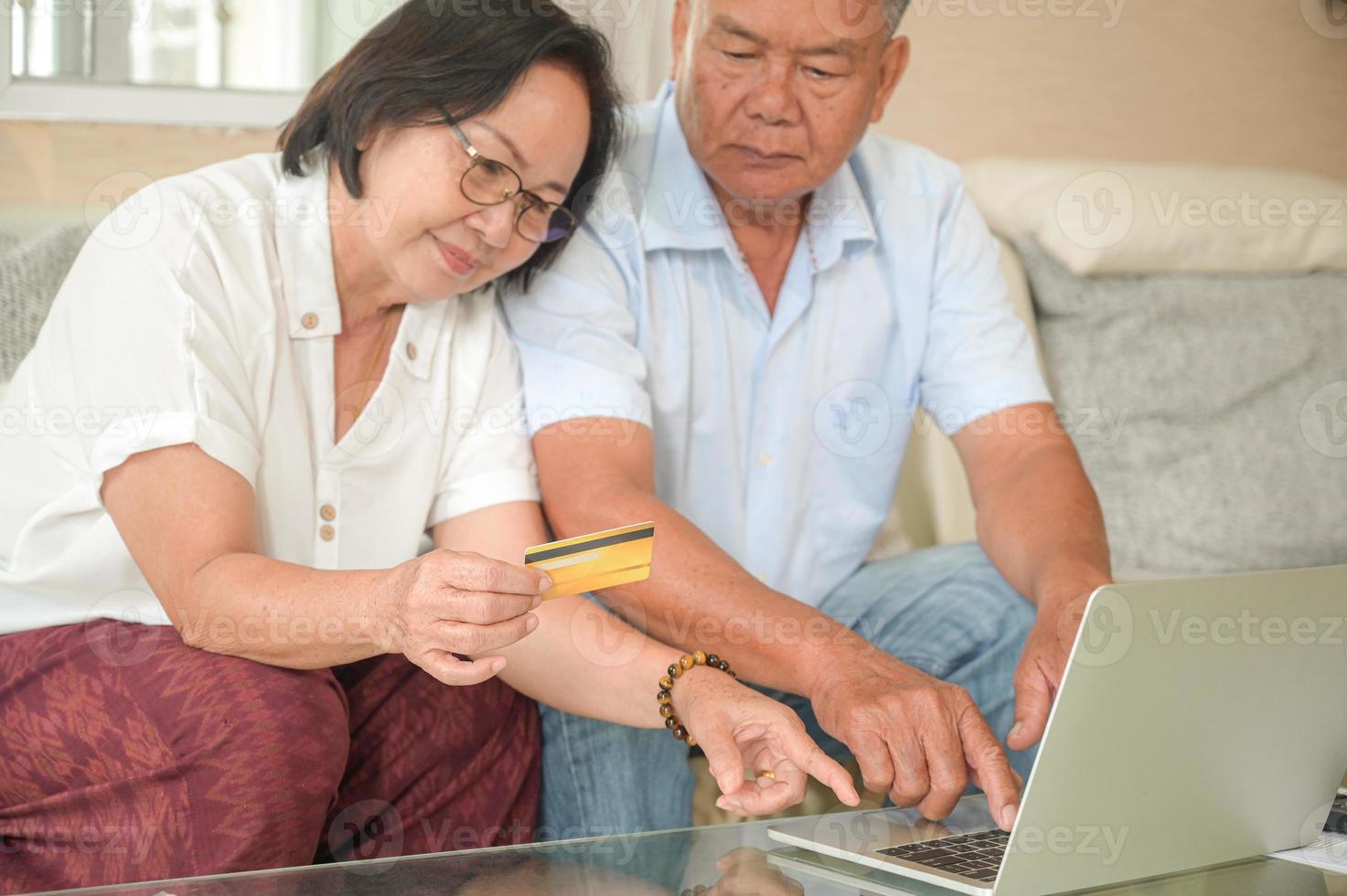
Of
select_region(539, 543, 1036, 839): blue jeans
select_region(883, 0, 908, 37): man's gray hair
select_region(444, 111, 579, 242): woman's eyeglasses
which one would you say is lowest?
select_region(539, 543, 1036, 839): blue jeans

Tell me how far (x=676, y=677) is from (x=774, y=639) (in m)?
0.11

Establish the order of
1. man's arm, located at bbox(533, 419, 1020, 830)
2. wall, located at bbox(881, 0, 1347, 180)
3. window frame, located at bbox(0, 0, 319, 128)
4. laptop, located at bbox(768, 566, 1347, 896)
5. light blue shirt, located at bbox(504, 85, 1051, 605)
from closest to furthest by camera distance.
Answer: laptop, located at bbox(768, 566, 1347, 896) → man's arm, located at bbox(533, 419, 1020, 830) → light blue shirt, located at bbox(504, 85, 1051, 605) → window frame, located at bbox(0, 0, 319, 128) → wall, located at bbox(881, 0, 1347, 180)

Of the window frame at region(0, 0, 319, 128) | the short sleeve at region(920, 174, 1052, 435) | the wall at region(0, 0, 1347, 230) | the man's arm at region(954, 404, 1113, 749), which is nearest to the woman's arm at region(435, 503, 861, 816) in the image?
the man's arm at region(954, 404, 1113, 749)

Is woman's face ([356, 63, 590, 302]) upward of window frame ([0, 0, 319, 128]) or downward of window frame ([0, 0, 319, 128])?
downward

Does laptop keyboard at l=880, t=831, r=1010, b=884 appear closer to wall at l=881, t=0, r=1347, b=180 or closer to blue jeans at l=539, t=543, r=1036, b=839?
blue jeans at l=539, t=543, r=1036, b=839

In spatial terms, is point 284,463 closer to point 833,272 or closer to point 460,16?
point 460,16

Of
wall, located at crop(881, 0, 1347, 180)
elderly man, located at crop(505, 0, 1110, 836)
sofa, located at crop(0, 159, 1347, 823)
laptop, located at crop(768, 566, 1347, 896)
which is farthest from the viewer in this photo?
wall, located at crop(881, 0, 1347, 180)

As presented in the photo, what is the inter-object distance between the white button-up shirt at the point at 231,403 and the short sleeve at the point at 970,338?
520 millimetres

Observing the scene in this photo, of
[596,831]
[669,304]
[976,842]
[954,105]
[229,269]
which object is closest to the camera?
[976,842]

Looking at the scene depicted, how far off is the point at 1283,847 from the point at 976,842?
8.8 inches

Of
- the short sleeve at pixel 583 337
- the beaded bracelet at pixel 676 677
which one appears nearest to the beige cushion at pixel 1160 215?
the short sleeve at pixel 583 337

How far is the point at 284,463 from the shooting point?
1.14m

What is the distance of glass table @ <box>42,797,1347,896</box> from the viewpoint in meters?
0.78

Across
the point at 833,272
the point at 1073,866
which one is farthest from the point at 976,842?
the point at 833,272
